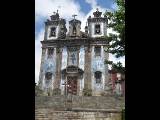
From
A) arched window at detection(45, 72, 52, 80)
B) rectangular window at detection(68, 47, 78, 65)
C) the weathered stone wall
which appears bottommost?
the weathered stone wall

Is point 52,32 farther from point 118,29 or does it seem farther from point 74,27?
point 118,29

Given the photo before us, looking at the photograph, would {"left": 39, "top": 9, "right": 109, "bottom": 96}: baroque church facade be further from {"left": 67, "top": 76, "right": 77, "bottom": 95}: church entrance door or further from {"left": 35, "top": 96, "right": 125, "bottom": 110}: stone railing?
{"left": 35, "top": 96, "right": 125, "bottom": 110}: stone railing

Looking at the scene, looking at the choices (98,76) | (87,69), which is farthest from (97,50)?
(98,76)

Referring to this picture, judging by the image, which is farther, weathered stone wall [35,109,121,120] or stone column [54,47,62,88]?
stone column [54,47,62,88]

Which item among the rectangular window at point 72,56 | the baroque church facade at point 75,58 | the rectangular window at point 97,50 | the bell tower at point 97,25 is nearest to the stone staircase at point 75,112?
the baroque church facade at point 75,58

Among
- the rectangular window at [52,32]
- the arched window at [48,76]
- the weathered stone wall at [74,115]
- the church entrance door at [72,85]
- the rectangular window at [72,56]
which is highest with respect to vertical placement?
the rectangular window at [52,32]

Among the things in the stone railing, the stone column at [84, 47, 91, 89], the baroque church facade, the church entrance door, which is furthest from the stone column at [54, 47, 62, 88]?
the stone railing

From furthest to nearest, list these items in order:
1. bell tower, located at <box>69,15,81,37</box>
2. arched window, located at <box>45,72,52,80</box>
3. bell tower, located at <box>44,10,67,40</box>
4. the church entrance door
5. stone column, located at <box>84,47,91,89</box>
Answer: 1. bell tower, located at <box>44,10,67,40</box>
2. bell tower, located at <box>69,15,81,37</box>
3. arched window, located at <box>45,72,52,80</box>
4. stone column, located at <box>84,47,91,89</box>
5. the church entrance door

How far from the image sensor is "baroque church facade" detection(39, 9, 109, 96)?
114 ft

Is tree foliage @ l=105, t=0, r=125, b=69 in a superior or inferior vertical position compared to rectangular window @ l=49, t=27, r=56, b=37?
inferior

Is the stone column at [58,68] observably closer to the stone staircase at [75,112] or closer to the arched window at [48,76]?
the arched window at [48,76]

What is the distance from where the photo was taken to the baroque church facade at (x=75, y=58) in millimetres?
34688

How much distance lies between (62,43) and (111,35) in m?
19.4
